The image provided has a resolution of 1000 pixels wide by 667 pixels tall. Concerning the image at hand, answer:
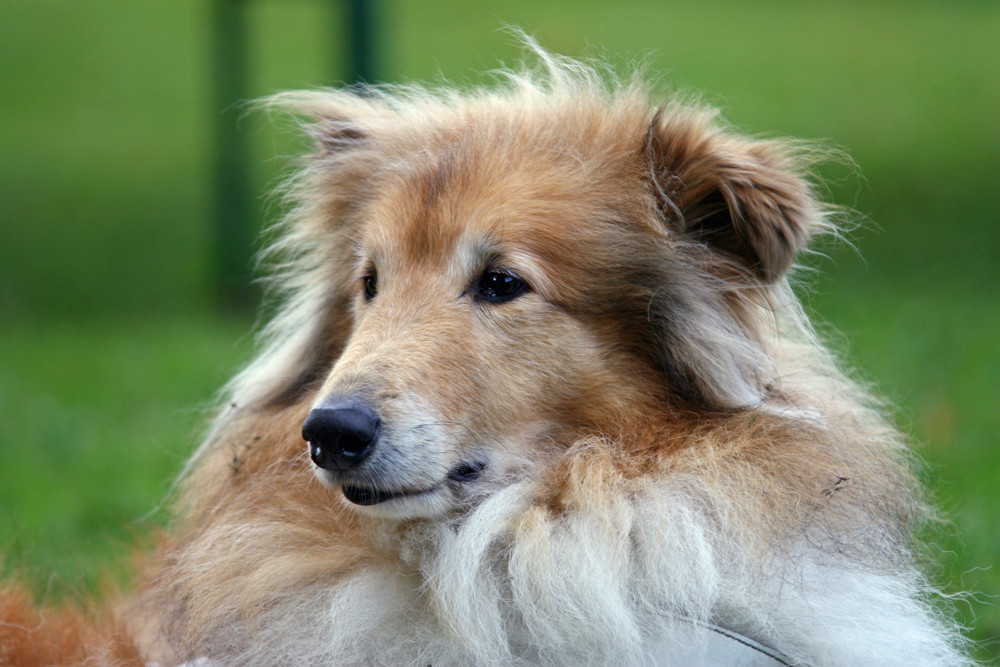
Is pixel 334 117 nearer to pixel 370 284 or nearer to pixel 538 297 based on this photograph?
pixel 370 284

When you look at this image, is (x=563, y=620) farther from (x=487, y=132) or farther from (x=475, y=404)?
(x=487, y=132)

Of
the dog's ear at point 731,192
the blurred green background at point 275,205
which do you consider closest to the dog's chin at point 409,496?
the dog's ear at point 731,192

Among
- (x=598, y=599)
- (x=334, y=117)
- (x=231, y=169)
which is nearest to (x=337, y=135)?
(x=334, y=117)

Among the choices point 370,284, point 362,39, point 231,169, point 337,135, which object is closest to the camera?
point 370,284

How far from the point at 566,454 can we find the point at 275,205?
2.61m

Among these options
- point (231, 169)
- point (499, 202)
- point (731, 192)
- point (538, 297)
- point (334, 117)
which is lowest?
point (231, 169)

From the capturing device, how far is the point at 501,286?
3297mm

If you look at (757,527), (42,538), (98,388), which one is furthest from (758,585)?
(98,388)

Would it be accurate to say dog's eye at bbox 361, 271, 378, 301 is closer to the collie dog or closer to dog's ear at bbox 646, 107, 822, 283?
the collie dog

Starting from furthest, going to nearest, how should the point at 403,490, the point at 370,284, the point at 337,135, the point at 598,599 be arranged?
the point at 337,135 → the point at 370,284 → the point at 403,490 → the point at 598,599

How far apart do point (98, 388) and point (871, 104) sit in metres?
13.2

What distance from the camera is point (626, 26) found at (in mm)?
21531

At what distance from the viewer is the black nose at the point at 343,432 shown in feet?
9.61

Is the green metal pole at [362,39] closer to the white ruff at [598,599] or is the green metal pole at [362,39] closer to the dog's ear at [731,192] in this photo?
the dog's ear at [731,192]
